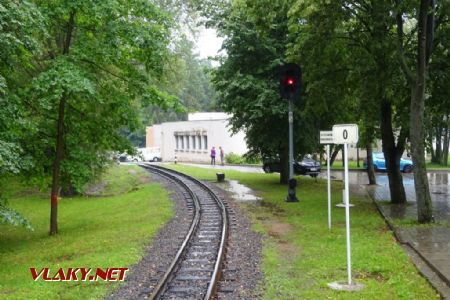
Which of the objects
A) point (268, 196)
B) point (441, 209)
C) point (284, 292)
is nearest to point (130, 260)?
point (284, 292)

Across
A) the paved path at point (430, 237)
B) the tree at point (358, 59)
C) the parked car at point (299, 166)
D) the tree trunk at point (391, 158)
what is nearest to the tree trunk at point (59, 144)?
the tree at point (358, 59)

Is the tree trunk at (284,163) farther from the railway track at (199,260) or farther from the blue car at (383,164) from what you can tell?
the blue car at (383,164)

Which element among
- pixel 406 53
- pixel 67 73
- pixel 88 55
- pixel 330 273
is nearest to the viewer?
pixel 330 273

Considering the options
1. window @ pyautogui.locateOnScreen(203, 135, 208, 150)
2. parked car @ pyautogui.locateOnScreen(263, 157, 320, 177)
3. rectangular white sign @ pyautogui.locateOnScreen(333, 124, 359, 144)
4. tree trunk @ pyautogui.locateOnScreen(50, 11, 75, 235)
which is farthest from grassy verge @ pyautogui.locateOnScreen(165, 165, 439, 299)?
window @ pyautogui.locateOnScreen(203, 135, 208, 150)

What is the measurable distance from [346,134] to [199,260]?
4.03 m

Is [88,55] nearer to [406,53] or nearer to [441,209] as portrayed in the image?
[406,53]

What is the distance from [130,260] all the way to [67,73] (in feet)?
17.5

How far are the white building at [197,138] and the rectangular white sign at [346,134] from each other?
1460 inches

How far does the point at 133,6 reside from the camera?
1549cm

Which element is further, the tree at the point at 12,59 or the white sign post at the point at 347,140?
the tree at the point at 12,59

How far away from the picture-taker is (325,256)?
11070 mm

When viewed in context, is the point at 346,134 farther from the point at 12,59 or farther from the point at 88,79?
the point at 12,59

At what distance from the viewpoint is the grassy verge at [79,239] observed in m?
9.24

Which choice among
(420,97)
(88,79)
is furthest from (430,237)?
(88,79)
